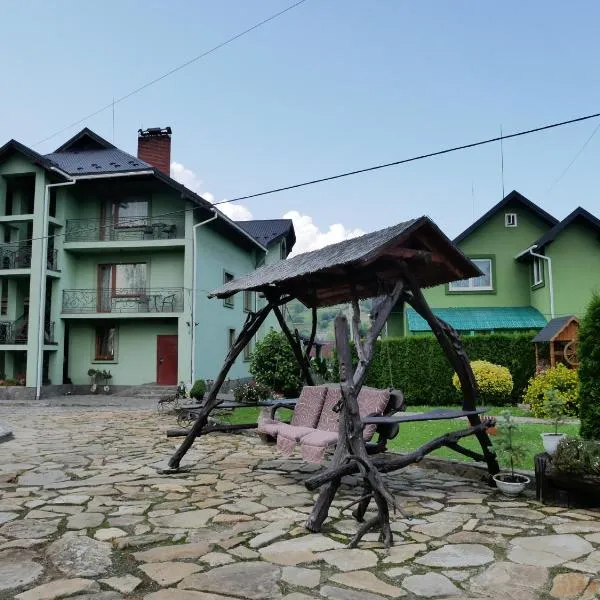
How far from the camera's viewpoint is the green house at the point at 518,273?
18.5 m

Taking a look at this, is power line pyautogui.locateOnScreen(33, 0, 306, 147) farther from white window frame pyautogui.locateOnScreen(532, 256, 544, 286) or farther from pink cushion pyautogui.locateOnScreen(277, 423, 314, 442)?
white window frame pyautogui.locateOnScreen(532, 256, 544, 286)

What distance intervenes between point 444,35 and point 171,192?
47.2 ft

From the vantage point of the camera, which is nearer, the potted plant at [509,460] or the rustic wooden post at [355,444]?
the rustic wooden post at [355,444]

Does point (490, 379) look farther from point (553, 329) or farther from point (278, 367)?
point (278, 367)

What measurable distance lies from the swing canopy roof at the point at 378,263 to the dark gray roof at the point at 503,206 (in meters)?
14.3

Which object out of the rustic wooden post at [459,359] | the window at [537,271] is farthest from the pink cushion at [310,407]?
the window at [537,271]

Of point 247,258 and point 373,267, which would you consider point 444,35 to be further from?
point 247,258

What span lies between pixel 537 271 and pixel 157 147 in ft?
52.8

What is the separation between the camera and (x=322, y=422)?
6.66 metres

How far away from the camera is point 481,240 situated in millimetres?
20312

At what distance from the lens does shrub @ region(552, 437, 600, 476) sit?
4.69 meters

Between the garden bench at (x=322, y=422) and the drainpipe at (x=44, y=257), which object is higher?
the drainpipe at (x=44, y=257)

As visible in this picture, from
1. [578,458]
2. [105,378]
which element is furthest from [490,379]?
[105,378]

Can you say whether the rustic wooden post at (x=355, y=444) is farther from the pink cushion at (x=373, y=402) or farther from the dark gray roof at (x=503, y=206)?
the dark gray roof at (x=503, y=206)
